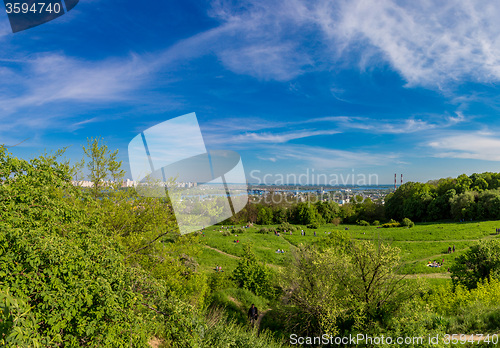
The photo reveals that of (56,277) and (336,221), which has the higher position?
(56,277)

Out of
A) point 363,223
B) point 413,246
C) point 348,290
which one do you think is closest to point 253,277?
point 348,290

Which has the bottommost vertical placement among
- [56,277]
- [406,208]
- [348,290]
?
[406,208]

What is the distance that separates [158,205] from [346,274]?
991 cm

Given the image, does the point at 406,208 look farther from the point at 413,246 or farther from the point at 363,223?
the point at 413,246

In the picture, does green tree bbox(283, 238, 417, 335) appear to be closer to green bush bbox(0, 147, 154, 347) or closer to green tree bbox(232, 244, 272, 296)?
green tree bbox(232, 244, 272, 296)

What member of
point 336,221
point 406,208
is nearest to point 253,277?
point 336,221

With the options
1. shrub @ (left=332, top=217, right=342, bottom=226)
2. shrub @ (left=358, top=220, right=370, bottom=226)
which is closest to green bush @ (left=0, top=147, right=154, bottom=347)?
shrub @ (left=332, top=217, right=342, bottom=226)

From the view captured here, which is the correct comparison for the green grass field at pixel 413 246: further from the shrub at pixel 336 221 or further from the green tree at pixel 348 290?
the shrub at pixel 336 221

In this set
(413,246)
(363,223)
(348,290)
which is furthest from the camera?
(363,223)

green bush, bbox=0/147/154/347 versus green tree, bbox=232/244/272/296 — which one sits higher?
green bush, bbox=0/147/154/347

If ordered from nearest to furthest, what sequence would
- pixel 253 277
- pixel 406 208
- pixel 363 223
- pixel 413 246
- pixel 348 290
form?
pixel 348 290, pixel 253 277, pixel 413 246, pixel 363 223, pixel 406 208

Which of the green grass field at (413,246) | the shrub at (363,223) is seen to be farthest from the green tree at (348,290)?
the shrub at (363,223)

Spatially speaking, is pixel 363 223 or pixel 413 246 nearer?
pixel 413 246

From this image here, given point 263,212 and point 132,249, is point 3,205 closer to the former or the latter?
point 132,249
